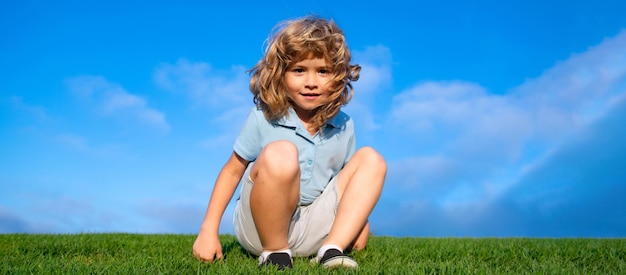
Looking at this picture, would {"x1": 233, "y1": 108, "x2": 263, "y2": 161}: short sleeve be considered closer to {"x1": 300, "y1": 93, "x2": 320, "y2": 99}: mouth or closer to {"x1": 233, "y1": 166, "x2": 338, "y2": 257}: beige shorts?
{"x1": 233, "y1": 166, "x2": 338, "y2": 257}: beige shorts

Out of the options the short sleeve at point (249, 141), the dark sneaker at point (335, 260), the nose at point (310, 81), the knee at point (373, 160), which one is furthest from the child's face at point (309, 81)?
the dark sneaker at point (335, 260)

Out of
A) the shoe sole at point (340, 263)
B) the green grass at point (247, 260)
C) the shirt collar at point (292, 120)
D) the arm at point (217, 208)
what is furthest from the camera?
the shirt collar at point (292, 120)

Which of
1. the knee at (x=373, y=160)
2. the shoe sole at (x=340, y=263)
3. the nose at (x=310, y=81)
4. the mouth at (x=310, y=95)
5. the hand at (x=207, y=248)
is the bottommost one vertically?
the shoe sole at (x=340, y=263)

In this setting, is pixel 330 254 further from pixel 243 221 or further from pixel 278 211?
pixel 243 221

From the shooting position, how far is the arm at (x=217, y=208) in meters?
3.50

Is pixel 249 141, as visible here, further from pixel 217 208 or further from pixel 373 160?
pixel 373 160

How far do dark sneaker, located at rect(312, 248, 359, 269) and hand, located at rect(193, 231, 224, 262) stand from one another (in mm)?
692

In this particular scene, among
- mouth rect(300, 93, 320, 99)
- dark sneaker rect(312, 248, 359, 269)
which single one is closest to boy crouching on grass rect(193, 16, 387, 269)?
mouth rect(300, 93, 320, 99)

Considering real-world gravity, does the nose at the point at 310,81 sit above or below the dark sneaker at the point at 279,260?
above

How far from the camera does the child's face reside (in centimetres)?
354

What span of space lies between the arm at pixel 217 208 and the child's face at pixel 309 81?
55 cm

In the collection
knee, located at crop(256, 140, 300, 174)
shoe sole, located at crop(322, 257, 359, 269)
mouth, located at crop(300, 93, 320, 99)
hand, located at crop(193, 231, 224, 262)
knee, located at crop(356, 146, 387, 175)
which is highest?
mouth, located at crop(300, 93, 320, 99)

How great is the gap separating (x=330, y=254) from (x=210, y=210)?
0.86m

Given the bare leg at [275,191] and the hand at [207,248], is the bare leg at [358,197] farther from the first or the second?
the hand at [207,248]
